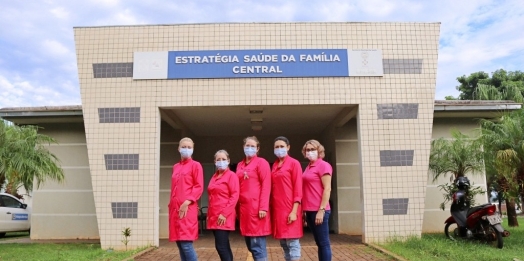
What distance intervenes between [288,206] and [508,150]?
5.08 m

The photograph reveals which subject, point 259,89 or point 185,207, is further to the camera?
point 259,89

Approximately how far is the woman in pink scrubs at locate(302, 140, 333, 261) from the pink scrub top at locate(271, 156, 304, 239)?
0.63 feet

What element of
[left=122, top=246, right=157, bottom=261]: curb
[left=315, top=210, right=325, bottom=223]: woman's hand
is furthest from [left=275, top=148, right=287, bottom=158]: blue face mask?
[left=122, top=246, right=157, bottom=261]: curb

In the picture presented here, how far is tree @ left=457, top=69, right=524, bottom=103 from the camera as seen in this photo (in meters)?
22.1

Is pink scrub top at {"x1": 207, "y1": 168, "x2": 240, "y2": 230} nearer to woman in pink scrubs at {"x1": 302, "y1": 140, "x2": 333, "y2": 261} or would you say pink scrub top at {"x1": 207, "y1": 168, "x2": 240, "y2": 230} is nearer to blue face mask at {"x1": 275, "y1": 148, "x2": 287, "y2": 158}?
blue face mask at {"x1": 275, "y1": 148, "x2": 287, "y2": 158}

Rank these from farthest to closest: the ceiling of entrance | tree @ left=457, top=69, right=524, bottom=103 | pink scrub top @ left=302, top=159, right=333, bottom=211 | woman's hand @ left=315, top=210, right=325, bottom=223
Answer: tree @ left=457, top=69, right=524, bottom=103 → the ceiling of entrance → pink scrub top @ left=302, top=159, right=333, bottom=211 → woman's hand @ left=315, top=210, right=325, bottom=223

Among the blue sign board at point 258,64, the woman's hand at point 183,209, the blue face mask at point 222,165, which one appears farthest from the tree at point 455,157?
the woman's hand at point 183,209

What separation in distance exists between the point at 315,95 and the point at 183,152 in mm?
4306

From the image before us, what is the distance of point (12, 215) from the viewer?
11.7 meters

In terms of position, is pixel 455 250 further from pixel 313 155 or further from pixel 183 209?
pixel 183 209


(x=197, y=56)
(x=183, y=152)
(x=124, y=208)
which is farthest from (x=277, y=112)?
(x=183, y=152)

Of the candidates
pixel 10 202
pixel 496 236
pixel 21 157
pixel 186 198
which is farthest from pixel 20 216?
pixel 496 236

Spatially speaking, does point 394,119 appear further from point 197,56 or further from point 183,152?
point 183,152

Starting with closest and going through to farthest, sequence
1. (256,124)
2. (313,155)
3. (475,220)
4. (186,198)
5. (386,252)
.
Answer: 1. (186,198)
2. (313,155)
3. (386,252)
4. (475,220)
5. (256,124)
